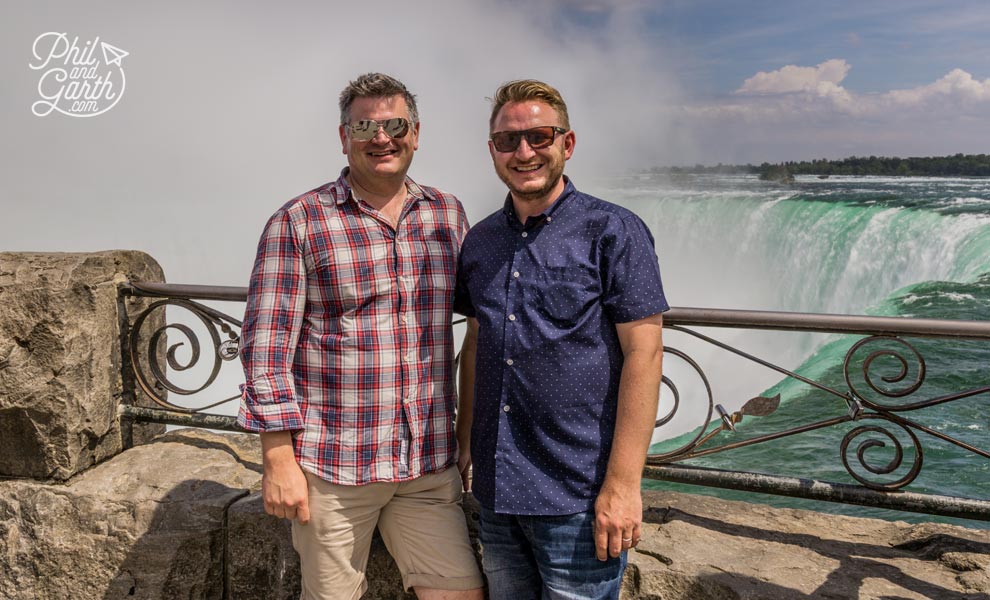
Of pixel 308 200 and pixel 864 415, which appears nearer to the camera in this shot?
pixel 308 200

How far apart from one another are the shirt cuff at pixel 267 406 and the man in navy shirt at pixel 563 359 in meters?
0.48

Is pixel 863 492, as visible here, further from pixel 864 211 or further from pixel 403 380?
pixel 864 211

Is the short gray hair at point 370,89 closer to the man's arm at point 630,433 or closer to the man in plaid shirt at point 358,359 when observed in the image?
the man in plaid shirt at point 358,359

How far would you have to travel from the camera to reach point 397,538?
2.11m

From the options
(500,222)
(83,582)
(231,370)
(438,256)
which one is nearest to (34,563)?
(83,582)

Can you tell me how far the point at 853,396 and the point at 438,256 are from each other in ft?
4.69

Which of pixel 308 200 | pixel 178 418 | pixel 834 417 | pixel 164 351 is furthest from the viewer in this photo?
pixel 164 351

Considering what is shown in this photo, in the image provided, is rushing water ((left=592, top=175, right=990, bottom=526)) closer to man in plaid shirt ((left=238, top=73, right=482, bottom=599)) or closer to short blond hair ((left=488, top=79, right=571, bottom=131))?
man in plaid shirt ((left=238, top=73, right=482, bottom=599))

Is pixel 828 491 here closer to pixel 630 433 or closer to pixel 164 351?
pixel 630 433

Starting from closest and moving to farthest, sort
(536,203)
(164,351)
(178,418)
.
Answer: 1. (536,203)
2. (178,418)
3. (164,351)

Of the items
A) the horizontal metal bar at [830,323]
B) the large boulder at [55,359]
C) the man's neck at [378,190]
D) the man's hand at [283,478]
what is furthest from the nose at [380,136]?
the large boulder at [55,359]

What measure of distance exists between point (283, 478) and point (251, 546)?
0.93m

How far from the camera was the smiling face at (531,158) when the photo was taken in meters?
1.81

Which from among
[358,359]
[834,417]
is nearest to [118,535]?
[358,359]
